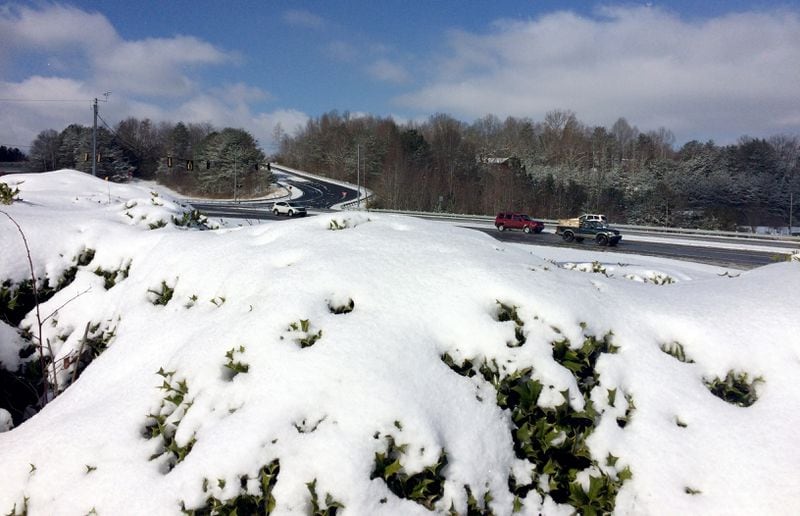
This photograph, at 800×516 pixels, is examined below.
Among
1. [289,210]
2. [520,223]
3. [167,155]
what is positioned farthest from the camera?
[167,155]

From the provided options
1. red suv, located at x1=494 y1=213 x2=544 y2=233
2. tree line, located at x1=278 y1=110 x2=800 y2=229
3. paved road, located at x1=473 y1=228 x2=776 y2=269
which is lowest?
Result: paved road, located at x1=473 y1=228 x2=776 y2=269

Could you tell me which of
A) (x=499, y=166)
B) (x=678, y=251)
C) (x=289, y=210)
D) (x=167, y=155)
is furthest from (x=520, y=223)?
(x=167, y=155)

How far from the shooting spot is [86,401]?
2.93 m

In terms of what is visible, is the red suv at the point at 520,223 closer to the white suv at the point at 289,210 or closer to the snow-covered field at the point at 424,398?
the white suv at the point at 289,210

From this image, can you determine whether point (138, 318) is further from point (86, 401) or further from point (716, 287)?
point (716, 287)

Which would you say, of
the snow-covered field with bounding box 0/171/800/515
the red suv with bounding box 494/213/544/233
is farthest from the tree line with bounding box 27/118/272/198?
the snow-covered field with bounding box 0/171/800/515

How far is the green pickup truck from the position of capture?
995 inches

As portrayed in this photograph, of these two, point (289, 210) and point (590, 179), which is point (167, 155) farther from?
point (590, 179)

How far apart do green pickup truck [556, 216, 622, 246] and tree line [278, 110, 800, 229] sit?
2200 cm

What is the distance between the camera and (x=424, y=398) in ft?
7.61

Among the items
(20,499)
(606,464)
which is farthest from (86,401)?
(606,464)

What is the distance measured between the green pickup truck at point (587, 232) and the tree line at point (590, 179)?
2200 cm

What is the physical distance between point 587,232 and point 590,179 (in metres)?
31.7

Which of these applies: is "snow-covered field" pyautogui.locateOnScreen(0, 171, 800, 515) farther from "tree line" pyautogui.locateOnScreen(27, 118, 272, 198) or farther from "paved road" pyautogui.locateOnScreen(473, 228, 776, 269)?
"tree line" pyautogui.locateOnScreen(27, 118, 272, 198)
